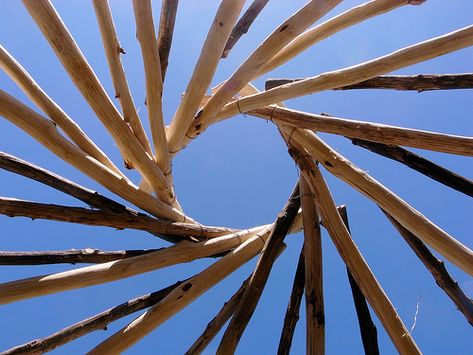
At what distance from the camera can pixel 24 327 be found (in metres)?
8.17

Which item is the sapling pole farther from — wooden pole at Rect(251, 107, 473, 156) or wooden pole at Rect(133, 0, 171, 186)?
wooden pole at Rect(133, 0, 171, 186)

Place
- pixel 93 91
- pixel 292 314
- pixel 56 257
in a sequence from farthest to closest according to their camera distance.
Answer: pixel 292 314 → pixel 56 257 → pixel 93 91

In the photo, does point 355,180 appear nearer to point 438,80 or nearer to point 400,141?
point 400,141

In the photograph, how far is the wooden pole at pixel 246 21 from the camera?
11.5 ft

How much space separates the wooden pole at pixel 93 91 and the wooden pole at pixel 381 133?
1045 millimetres

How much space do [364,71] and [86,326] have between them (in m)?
2.46

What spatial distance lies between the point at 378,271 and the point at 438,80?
511 cm

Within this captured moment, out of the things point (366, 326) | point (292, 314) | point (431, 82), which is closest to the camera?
point (431, 82)

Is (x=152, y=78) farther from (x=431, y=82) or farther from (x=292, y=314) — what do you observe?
(x=292, y=314)

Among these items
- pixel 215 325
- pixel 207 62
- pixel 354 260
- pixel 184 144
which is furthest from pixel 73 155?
pixel 354 260

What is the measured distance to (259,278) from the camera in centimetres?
356

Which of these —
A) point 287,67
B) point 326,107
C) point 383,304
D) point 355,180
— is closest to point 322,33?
point 355,180

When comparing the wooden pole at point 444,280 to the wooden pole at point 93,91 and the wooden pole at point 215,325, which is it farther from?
the wooden pole at point 93,91

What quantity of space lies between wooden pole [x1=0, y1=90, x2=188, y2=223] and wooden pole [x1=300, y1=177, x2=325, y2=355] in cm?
101
